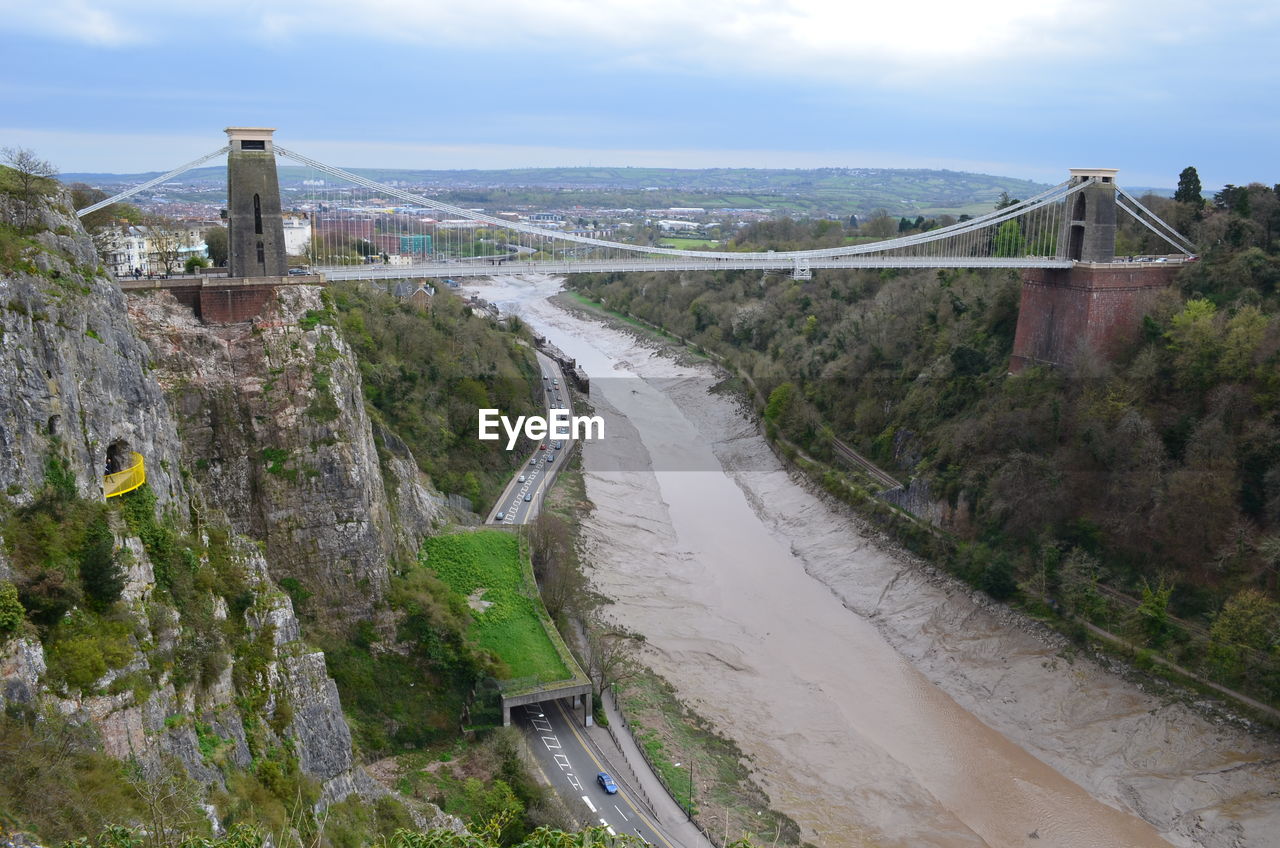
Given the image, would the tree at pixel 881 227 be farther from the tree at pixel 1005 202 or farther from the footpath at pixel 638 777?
the footpath at pixel 638 777

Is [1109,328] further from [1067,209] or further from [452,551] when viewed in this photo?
[452,551]

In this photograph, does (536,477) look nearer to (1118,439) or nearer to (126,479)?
(1118,439)

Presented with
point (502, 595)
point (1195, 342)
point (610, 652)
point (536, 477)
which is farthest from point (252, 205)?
point (1195, 342)

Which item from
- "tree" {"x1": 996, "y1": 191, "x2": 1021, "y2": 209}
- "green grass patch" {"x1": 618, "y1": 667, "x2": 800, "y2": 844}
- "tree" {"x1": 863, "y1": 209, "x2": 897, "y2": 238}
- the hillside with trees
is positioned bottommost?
"green grass patch" {"x1": 618, "y1": 667, "x2": 800, "y2": 844}

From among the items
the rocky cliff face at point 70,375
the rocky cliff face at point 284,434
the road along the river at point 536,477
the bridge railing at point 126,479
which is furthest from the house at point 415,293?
the bridge railing at point 126,479

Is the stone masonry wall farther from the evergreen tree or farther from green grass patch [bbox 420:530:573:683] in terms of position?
the evergreen tree

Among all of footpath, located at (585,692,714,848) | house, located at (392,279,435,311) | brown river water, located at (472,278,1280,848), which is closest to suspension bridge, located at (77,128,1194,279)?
house, located at (392,279,435,311)
